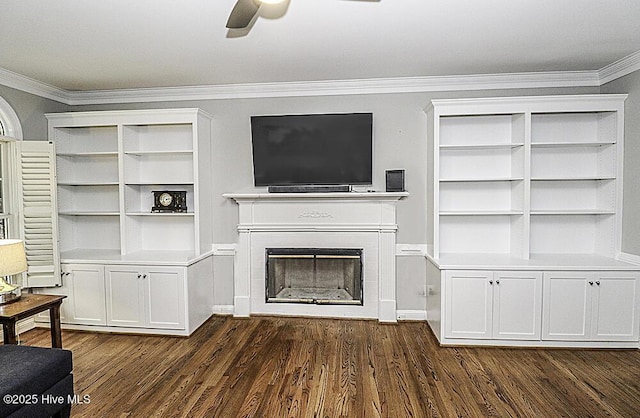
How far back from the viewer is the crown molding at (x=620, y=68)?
352 cm

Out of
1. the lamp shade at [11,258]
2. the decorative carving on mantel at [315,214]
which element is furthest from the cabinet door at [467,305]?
the lamp shade at [11,258]

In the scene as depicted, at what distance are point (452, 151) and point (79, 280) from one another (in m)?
4.11

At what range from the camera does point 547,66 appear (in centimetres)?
380

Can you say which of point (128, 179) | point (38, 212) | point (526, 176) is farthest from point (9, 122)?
point (526, 176)

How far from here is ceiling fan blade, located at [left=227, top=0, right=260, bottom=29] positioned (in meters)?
2.11

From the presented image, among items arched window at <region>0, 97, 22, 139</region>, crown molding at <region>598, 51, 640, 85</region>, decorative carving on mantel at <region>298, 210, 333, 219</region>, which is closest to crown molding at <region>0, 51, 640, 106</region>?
crown molding at <region>598, 51, 640, 85</region>

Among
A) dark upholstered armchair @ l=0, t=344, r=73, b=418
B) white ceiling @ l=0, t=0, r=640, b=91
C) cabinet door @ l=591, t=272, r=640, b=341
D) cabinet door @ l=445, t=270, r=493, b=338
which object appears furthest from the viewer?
cabinet door @ l=445, t=270, r=493, b=338

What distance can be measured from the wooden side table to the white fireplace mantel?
184 centimetres

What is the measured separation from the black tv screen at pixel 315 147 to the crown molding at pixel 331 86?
1.14 feet

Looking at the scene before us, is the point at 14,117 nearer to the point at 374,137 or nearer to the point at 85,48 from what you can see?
the point at 85,48

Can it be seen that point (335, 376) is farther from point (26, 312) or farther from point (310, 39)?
point (310, 39)

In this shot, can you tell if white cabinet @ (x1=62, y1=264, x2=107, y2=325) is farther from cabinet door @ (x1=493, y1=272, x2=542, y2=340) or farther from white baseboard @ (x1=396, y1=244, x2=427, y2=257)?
cabinet door @ (x1=493, y1=272, x2=542, y2=340)

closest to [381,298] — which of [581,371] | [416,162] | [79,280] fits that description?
[416,162]

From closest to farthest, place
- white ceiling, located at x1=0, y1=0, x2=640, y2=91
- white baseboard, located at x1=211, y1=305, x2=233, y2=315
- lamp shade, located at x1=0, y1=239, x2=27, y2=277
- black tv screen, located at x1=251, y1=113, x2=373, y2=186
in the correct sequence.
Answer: white ceiling, located at x1=0, y1=0, x2=640, y2=91 < lamp shade, located at x1=0, y1=239, x2=27, y2=277 < black tv screen, located at x1=251, y1=113, x2=373, y2=186 < white baseboard, located at x1=211, y1=305, x2=233, y2=315
